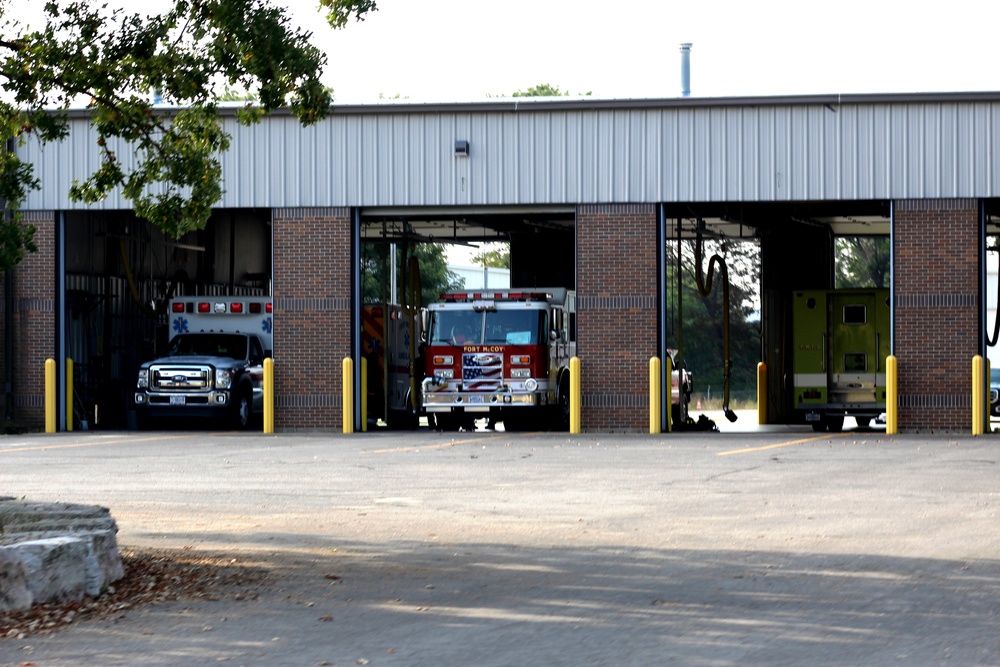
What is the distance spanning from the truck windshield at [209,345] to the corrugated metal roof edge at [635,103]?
5114 mm

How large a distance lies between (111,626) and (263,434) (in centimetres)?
1993

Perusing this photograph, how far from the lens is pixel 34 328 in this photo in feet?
98.1

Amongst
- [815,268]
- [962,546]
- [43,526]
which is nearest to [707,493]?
[962,546]

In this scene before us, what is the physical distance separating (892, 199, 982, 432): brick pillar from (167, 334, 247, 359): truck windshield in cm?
1324

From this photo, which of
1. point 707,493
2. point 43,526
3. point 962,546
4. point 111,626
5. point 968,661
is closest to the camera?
point 968,661

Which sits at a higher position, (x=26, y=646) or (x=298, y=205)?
(x=298, y=205)

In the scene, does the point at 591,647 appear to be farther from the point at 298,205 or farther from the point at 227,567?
the point at 298,205

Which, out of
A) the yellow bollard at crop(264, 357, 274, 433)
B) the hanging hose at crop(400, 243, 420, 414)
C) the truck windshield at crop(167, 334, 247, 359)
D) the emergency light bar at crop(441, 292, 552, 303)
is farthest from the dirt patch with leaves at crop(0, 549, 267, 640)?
the truck windshield at crop(167, 334, 247, 359)

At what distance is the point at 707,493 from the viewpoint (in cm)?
1578

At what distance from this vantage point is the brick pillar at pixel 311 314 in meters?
29.0

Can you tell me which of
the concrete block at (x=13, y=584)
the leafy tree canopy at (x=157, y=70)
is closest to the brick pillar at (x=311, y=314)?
the leafy tree canopy at (x=157, y=70)

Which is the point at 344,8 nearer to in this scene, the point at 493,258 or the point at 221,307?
the point at 221,307

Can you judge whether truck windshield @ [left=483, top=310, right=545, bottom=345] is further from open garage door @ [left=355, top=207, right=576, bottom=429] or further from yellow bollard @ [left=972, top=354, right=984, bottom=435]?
yellow bollard @ [left=972, top=354, right=984, bottom=435]

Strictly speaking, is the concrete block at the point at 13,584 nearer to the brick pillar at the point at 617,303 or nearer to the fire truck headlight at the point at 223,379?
A: the brick pillar at the point at 617,303
